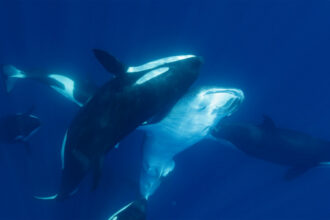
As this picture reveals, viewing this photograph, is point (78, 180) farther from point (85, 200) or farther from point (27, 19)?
point (27, 19)

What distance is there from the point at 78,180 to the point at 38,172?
8094mm

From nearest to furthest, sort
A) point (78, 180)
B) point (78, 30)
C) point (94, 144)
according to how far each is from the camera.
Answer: point (94, 144), point (78, 180), point (78, 30)

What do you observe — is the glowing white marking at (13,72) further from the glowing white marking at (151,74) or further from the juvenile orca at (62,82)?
the glowing white marking at (151,74)

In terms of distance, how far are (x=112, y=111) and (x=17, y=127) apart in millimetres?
6357

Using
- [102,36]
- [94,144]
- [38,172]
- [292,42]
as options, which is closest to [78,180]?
[94,144]

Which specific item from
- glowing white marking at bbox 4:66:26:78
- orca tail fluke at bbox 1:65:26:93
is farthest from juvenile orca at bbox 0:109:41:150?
glowing white marking at bbox 4:66:26:78

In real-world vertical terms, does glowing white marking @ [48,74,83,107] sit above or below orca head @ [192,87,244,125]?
below

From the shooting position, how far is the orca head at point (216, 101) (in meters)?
7.60

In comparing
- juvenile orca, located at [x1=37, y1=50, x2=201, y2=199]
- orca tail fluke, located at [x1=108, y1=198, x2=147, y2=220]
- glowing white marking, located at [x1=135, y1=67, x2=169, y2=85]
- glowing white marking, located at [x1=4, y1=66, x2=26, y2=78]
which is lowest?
orca tail fluke, located at [x1=108, y1=198, x2=147, y2=220]

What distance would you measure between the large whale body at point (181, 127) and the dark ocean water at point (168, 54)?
5.48 ft

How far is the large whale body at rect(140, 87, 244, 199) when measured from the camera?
7.79 meters

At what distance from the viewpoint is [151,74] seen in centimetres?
681

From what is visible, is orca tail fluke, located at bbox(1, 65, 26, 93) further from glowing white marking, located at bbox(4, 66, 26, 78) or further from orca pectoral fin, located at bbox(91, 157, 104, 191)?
orca pectoral fin, located at bbox(91, 157, 104, 191)

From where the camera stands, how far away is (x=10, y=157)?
13.6 meters
